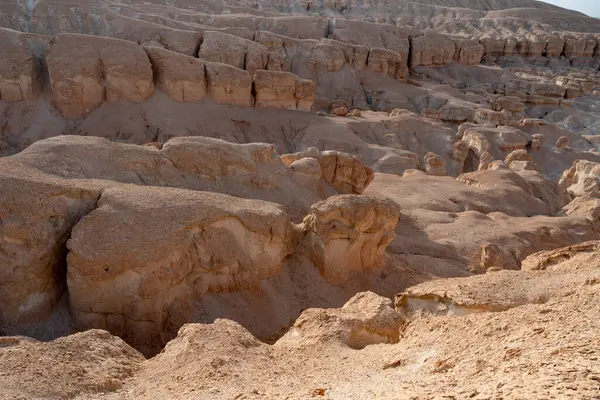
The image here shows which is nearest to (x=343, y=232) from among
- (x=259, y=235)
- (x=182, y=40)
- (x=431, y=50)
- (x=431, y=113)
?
(x=259, y=235)

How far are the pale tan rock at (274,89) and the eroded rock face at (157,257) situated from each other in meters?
16.0

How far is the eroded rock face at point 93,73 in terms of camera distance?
67.8ft

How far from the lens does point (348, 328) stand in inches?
234

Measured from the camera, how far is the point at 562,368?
11.6 ft

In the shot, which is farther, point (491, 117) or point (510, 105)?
point (510, 105)

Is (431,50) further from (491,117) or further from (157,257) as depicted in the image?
(157,257)

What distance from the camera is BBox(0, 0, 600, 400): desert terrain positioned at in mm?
4891

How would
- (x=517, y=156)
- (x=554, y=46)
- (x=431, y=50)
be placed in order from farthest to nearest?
(x=554, y=46) → (x=431, y=50) → (x=517, y=156)

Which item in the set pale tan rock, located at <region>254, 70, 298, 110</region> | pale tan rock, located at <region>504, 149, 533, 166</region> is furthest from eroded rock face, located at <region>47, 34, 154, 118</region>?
pale tan rock, located at <region>504, 149, 533, 166</region>

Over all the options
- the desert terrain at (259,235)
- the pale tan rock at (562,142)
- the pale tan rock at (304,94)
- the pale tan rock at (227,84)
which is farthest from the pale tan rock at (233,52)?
the pale tan rock at (562,142)

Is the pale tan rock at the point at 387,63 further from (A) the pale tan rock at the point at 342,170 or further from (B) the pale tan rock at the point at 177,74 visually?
(A) the pale tan rock at the point at 342,170

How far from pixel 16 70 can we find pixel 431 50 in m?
30.8

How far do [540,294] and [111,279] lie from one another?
242 inches


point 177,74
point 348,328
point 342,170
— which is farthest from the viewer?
point 177,74
